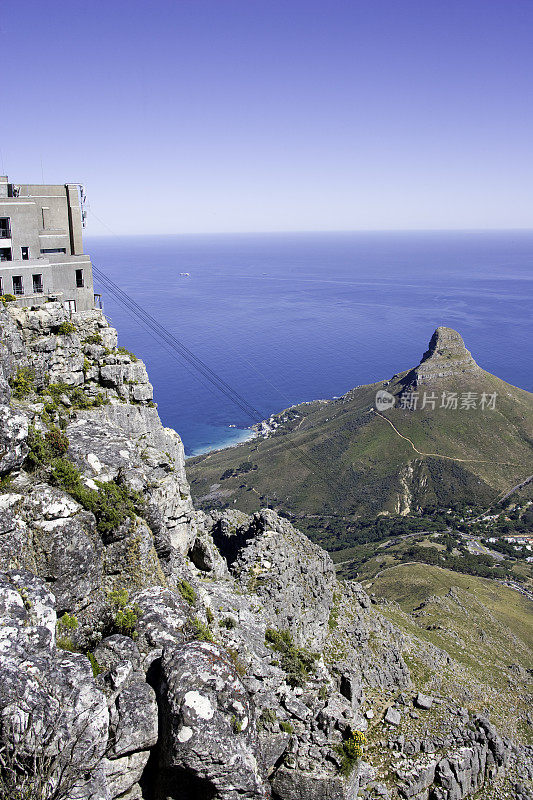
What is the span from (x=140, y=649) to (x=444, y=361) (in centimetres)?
14312

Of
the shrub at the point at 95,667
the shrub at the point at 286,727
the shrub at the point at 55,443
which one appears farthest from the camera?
the shrub at the point at 286,727

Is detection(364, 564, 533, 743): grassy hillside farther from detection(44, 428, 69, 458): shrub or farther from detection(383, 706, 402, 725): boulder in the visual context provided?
detection(44, 428, 69, 458): shrub

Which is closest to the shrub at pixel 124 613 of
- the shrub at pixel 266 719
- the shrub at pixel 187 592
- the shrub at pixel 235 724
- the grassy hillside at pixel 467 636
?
the shrub at pixel 235 724

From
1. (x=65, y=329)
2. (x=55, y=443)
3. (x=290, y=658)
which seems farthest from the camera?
(x=290, y=658)

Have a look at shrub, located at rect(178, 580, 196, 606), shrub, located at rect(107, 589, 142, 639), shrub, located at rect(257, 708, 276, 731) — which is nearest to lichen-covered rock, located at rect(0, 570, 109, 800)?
shrub, located at rect(107, 589, 142, 639)

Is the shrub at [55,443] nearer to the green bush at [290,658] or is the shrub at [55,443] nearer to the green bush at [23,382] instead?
the green bush at [23,382]

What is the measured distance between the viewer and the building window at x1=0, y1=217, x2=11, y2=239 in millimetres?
24094

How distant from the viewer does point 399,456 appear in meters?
120

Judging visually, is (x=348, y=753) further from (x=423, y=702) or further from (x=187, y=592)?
(x=423, y=702)

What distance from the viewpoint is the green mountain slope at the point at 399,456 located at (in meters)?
113

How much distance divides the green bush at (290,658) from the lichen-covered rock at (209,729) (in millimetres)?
9489

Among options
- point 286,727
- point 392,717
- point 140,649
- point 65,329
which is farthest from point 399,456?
point 140,649

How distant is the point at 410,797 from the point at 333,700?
729 centimetres

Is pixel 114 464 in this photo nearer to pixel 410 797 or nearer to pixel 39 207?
pixel 39 207
